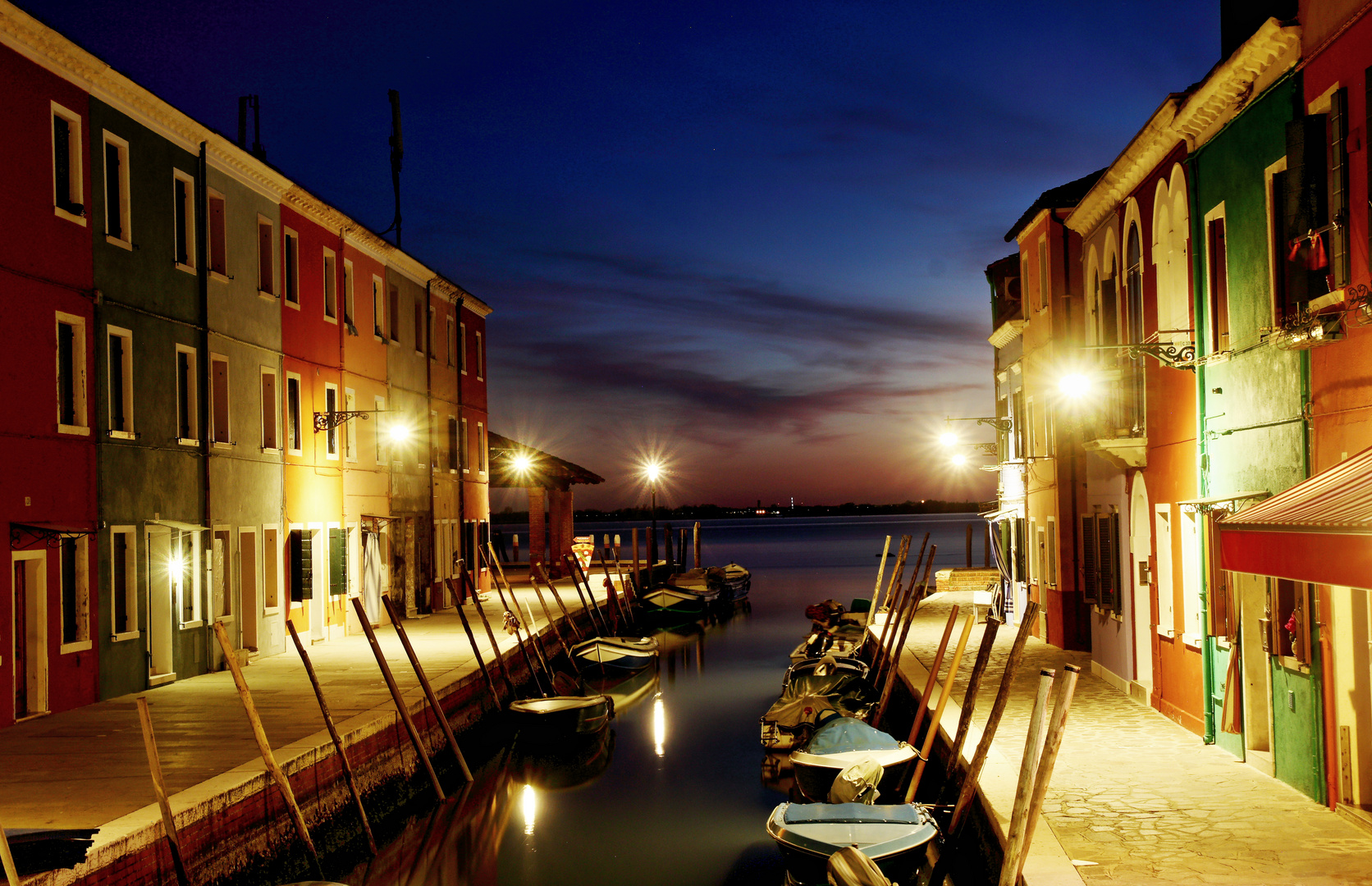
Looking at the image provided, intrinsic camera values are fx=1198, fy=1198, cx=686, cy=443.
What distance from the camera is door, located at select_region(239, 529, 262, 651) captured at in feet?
64.5

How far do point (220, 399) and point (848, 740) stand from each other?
11386 millimetres

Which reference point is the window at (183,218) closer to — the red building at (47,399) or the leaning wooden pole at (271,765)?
the red building at (47,399)

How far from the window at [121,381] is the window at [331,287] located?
768cm

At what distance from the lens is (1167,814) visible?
9.41 meters

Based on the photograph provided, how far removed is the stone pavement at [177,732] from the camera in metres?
9.95

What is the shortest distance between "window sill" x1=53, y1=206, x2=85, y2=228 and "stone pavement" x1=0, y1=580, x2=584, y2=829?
6084 millimetres

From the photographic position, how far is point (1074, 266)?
20.2 m

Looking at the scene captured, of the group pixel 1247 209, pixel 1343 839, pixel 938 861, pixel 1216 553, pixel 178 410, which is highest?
pixel 1247 209

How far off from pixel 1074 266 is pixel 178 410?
1448 centimetres

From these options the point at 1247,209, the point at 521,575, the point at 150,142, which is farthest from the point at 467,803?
the point at 521,575

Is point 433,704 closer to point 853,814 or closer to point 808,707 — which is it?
point 808,707

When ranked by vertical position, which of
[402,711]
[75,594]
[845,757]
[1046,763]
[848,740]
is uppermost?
[75,594]

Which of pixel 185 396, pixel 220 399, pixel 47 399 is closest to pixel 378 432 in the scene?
pixel 220 399

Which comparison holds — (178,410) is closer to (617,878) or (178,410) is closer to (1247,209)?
(617,878)
